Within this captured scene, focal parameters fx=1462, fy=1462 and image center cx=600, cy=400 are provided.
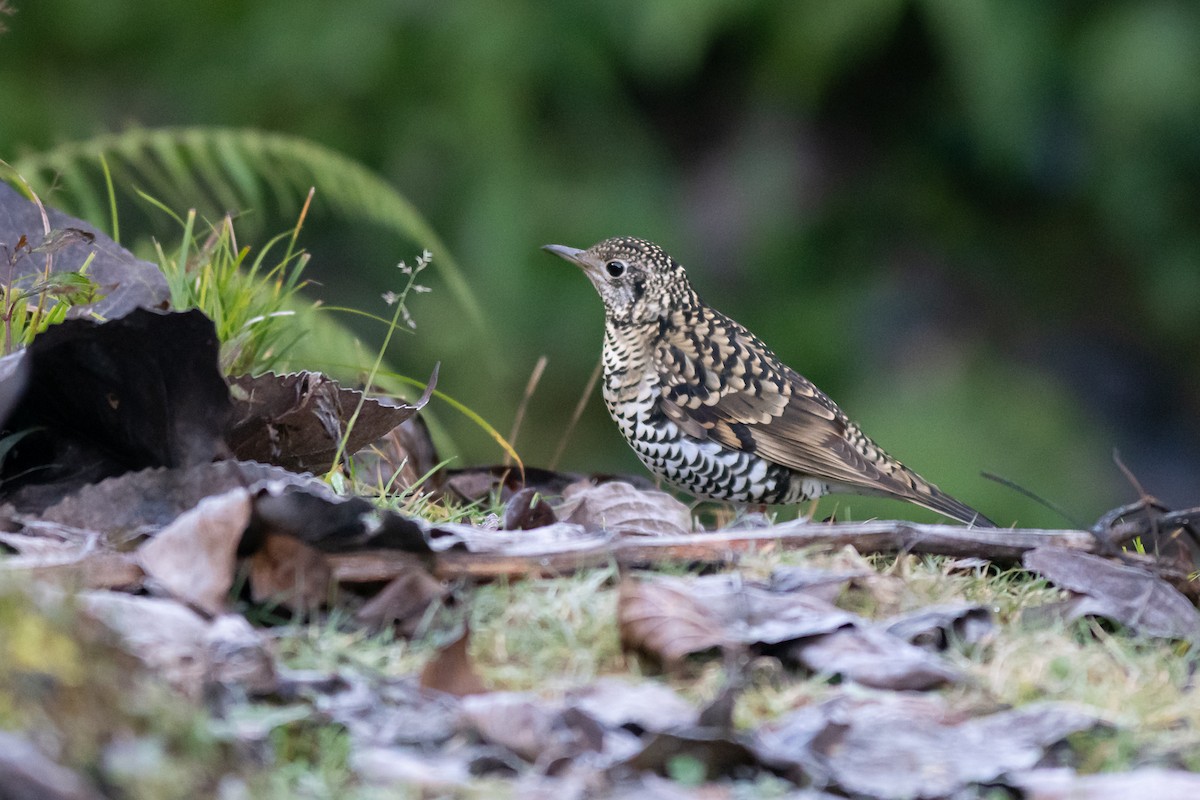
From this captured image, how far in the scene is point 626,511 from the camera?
10.9 feet

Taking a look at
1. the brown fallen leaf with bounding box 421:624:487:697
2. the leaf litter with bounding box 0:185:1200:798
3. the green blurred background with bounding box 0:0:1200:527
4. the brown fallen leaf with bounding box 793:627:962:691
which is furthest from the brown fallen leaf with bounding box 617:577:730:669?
the green blurred background with bounding box 0:0:1200:527

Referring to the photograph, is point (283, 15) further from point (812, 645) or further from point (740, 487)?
point (812, 645)

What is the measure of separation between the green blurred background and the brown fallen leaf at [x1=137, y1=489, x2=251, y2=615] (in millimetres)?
5271

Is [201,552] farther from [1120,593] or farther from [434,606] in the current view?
[1120,593]

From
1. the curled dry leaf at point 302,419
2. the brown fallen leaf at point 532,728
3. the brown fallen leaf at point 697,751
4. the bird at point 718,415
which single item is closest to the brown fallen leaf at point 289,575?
the brown fallen leaf at point 532,728

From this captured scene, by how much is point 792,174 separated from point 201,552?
6997mm

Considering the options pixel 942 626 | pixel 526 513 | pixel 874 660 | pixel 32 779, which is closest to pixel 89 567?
pixel 32 779

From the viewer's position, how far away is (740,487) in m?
4.31

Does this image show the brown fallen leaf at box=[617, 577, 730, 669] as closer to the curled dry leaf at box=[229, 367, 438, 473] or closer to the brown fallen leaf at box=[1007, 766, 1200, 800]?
the brown fallen leaf at box=[1007, 766, 1200, 800]

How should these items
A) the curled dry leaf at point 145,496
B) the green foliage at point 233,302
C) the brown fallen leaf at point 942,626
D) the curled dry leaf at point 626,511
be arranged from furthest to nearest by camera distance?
the green foliage at point 233,302 → the curled dry leaf at point 626,511 → the curled dry leaf at point 145,496 → the brown fallen leaf at point 942,626

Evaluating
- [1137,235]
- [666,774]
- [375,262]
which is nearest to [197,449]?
[666,774]

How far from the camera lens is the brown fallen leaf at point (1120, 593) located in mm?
2689

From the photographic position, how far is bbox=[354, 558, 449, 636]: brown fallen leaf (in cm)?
235

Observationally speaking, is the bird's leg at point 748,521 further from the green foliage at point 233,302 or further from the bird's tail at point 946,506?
the green foliage at point 233,302
